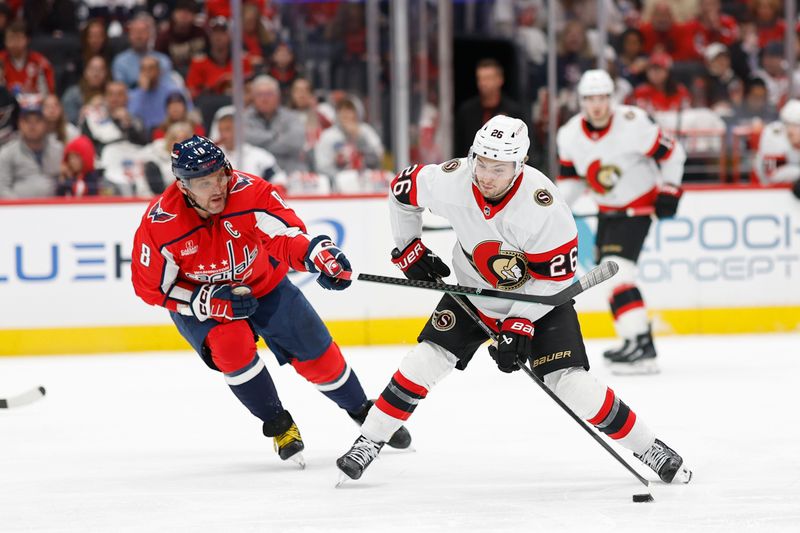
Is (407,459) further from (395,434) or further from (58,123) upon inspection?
(58,123)

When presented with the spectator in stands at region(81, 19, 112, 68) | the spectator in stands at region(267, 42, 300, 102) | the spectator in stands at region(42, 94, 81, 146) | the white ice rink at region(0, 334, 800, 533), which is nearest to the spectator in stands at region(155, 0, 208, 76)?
the spectator in stands at region(81, 19, 112, 68)

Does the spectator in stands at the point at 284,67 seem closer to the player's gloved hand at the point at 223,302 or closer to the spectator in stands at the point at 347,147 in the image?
the spectator in stands at the point at 347,147

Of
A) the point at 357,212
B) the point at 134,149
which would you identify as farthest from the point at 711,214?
the point at 134,149

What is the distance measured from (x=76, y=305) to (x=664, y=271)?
2.98 m

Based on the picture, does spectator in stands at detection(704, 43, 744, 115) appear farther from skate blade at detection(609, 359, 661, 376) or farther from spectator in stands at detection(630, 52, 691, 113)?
skate blade at detection(609, 359, 661, 376)

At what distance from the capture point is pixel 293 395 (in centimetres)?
512

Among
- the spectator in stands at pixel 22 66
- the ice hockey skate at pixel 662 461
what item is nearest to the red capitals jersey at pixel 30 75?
the spectator in stands at pixel 22 66

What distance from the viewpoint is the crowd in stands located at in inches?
267

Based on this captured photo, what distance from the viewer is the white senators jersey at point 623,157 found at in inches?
219

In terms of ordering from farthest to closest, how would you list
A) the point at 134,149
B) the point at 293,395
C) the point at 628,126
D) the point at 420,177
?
the point at 134,149
the point at 628,126
the point at 293,395
the point at 420,177

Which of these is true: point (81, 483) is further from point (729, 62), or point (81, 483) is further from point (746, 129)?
point (729, 62)

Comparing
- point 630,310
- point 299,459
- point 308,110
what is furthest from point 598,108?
point 299,459

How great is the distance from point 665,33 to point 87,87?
370cm

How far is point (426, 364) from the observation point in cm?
338
